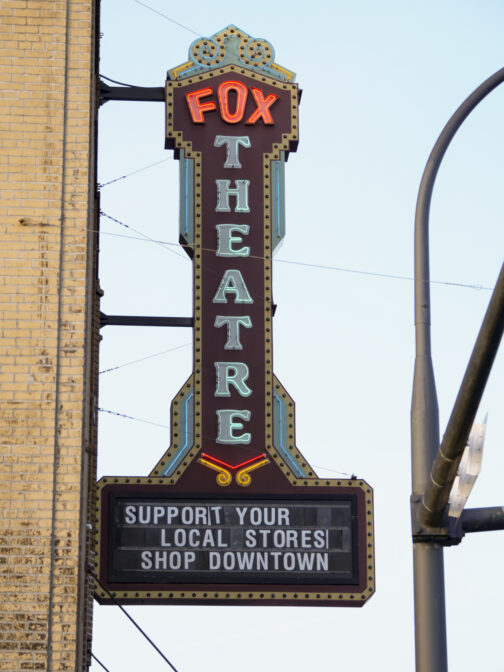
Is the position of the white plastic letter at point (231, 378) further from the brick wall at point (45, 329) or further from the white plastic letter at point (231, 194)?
the white plastic letter at point (231, 194)

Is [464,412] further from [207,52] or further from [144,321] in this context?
[207,52]

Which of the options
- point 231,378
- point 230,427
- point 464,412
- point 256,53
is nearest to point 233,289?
point 231,378

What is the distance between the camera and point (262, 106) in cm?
1736

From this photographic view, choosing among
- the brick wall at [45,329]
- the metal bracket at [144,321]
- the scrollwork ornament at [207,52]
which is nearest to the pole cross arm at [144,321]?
the metal bracket at [144,321]

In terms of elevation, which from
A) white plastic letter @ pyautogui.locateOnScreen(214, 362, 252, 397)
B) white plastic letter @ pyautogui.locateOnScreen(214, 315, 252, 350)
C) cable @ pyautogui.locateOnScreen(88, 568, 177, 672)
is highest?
white plastic letter @ pyautogui.locateOnScreen(214, 315, 252, 350)

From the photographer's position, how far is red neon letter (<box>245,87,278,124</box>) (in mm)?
17297

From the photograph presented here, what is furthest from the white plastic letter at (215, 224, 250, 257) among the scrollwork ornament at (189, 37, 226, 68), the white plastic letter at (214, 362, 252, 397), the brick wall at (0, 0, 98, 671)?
the brick wall at (0, 0, 98, 671)

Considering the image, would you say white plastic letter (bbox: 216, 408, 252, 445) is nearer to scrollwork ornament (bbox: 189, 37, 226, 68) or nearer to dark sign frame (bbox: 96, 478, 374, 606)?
dark sign frame (bbox: 96, 478, 374, 606)

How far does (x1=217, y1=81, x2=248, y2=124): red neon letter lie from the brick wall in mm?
2867

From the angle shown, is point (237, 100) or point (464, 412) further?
point (237, 100)

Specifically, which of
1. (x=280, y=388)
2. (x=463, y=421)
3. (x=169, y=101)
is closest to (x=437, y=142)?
(x=463, y=421)

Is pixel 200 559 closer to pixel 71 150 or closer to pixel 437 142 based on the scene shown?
pixel 71 150

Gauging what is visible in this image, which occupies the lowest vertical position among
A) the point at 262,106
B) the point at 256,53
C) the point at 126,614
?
the point at 126,614

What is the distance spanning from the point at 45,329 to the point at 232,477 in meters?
3.48
